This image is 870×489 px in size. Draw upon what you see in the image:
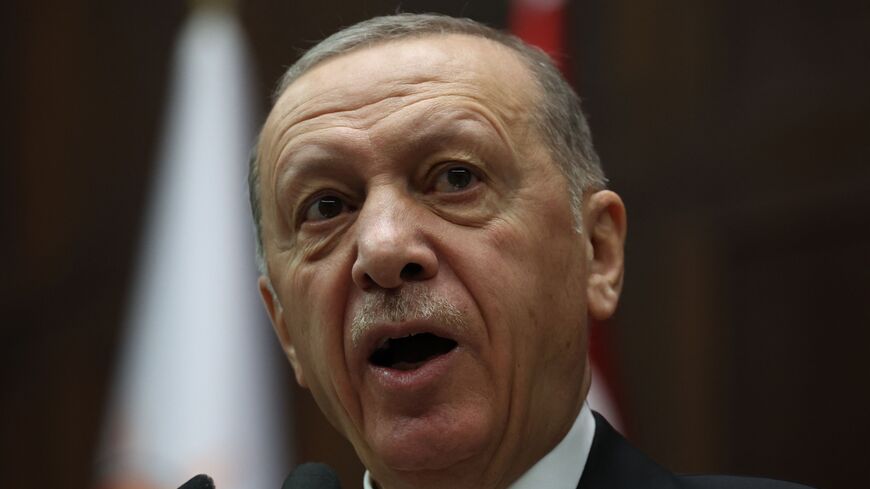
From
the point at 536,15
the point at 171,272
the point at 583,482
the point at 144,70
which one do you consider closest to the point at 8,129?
the point at 144,70

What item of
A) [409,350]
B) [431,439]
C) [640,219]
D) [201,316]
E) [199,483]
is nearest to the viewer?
[199,483]

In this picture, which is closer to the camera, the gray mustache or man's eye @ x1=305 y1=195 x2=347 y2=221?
the gray mustache

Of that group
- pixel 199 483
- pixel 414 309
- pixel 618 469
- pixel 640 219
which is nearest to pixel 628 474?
pixel 618 469

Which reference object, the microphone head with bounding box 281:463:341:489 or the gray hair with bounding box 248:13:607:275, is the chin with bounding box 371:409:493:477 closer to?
the microphone head with bounding box 281:463:341:489

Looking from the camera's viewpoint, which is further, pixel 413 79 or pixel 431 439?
pixel 413 79

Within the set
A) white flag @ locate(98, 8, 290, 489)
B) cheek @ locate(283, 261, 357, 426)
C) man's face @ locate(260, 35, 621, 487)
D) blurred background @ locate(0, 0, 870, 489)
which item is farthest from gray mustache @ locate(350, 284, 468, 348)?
white flag @ locate(98, 8, 290, 489)

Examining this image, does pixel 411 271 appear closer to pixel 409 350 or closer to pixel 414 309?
pixel 414 309

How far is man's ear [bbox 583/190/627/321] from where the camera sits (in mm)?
2090

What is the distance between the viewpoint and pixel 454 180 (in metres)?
1.92

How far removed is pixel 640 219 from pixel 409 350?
2519 mm

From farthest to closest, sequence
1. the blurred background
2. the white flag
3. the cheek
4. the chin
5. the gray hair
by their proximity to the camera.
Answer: the white flag
the blurred background
the gray hair
the cheek
the chin

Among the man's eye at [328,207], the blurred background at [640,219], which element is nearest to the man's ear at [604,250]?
the man's eye at [328,207]

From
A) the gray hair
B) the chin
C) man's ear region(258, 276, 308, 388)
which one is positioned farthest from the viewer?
man's ear region(258, 276, 308, 388)

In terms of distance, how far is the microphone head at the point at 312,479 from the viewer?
1.62 meters
